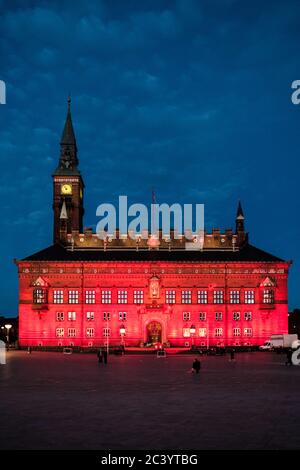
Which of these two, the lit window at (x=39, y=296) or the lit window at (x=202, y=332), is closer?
the lit window at (x=39, y=296)

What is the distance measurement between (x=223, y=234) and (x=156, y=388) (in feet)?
213

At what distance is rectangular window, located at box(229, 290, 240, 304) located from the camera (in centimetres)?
8288

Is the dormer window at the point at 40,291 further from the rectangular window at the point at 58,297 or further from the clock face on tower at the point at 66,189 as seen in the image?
the clock face on tower at the point at 66,189

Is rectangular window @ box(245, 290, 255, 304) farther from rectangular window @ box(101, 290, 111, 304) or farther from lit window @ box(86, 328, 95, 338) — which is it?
lit window @ box(86, 328, 95, 338)

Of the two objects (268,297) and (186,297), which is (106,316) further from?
(268,297)

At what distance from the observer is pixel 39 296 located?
8131 cm

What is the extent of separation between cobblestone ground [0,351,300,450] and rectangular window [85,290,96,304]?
5266cm

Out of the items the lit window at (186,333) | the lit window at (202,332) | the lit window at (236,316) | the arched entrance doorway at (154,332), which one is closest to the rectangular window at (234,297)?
the lit window at (236,316)

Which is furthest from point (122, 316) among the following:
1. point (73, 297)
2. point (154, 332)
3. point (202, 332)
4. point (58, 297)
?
point (202, 332)

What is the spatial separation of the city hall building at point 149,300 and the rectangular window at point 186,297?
14 centimetres

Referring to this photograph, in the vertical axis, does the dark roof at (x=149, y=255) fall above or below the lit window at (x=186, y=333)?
above

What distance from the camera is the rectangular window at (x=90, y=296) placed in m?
82.1
